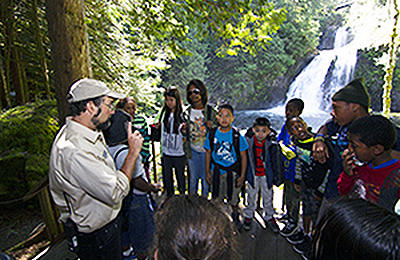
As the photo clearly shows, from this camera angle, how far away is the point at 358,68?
20.0 m

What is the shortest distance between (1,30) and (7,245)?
17.2 feet

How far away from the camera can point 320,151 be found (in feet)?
7.63

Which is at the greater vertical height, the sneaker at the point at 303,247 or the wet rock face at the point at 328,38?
the wet rock face at the point at 328,38

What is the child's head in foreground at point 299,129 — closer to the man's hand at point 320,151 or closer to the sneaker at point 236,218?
the man's hand at point 320,151

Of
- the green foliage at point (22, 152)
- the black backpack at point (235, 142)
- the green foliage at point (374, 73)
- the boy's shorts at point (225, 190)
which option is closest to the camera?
the black backpack at point (235, 142)

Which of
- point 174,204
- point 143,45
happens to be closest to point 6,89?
point 143,45

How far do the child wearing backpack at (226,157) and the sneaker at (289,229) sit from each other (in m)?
0.61

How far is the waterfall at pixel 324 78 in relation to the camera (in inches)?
805

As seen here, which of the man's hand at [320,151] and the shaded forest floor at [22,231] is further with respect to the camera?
the shaded forest floor at [22,231]

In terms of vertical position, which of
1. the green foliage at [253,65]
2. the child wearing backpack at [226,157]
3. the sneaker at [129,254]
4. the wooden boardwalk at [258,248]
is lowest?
the wooden boardwalk at [258,248]

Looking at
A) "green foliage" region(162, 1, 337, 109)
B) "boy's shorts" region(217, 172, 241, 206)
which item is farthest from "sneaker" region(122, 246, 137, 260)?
"green foliage" region(162, 1, 337, 109)

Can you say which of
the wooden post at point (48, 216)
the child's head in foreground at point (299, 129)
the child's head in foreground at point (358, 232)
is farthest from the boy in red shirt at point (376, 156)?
the wooden post at point (48, 216)

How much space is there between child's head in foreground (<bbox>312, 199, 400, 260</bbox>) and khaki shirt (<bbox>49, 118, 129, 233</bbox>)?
1.33 meters

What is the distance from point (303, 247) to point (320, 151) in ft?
4.24
